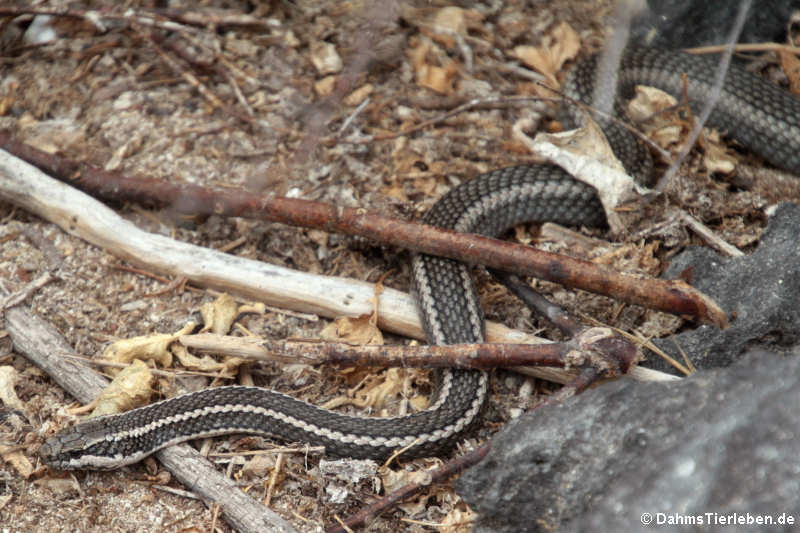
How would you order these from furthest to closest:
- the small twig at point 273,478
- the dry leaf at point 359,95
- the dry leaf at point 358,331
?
1. the dry leaf at point 359,95
2. the dry leaf at point 358,331
3. the small twig at point 273,478

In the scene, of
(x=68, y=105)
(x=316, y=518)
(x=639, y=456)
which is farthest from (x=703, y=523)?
(x=68, y=105)

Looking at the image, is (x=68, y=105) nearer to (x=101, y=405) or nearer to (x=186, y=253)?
(x=186, y=253)

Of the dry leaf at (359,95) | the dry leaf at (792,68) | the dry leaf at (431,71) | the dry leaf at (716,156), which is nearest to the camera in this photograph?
the dry leaf at (716,156)

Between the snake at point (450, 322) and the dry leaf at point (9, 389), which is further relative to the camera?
the dry leaf at point (9, 389)

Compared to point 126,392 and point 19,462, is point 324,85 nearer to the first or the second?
point 126,392

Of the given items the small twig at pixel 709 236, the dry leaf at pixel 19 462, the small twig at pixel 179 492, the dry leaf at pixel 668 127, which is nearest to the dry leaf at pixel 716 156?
the dry leaf at pixel 668 127

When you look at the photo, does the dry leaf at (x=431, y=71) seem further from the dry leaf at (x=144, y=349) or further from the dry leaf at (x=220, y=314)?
the dry leaf at (x=144, y=349)

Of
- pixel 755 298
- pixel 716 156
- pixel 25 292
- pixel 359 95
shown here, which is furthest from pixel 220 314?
pixel 716 156
